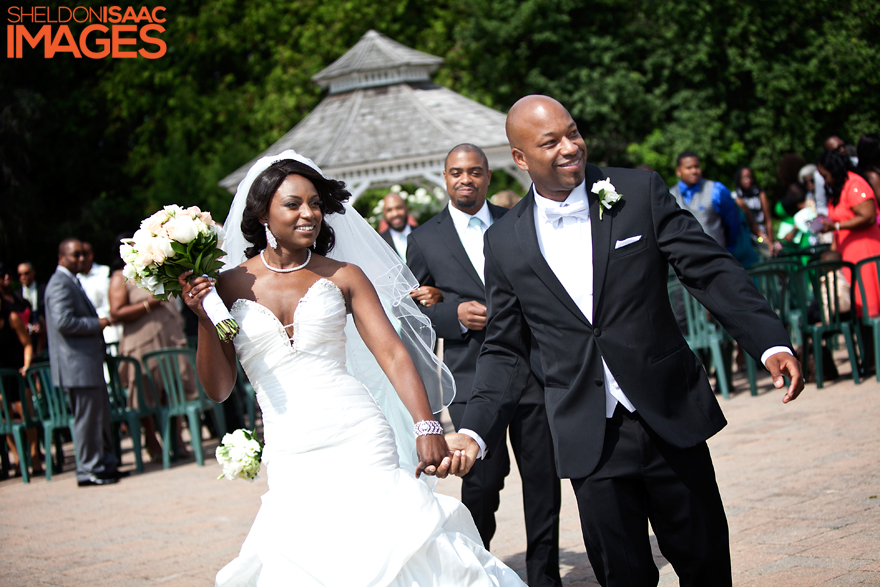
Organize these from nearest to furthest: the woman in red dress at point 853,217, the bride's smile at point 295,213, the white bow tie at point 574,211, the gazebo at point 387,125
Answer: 1. the white bow tie at point 574,211
2. the bride's smile at point 295,213
3. the woman in red dress at point 853,217
4. the gazebo at point 387,125

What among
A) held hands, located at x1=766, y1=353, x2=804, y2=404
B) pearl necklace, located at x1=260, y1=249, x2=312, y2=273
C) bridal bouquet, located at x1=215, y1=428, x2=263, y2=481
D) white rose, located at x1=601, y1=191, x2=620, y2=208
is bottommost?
bridal bouquet, located at x1=215, y1=428, x2=263, y2=481

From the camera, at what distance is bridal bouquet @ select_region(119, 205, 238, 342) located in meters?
3.64

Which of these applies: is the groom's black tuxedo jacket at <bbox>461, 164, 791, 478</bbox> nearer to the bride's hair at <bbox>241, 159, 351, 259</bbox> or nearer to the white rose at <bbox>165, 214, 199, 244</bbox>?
the bride's hair at <bbox>241, 159, 351, 259</bbox>

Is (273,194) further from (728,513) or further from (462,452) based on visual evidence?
(728,513)

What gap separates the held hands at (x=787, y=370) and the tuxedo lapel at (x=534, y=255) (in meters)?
0.68

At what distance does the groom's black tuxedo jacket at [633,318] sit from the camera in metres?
3.20

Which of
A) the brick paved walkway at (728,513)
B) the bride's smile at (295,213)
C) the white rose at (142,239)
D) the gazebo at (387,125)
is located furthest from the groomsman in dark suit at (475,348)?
the gazebo at (387,125)

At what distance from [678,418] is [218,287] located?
2.01 meters

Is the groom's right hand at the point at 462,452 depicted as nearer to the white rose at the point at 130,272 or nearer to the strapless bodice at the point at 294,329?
the strapless bodice at the point at 294,329

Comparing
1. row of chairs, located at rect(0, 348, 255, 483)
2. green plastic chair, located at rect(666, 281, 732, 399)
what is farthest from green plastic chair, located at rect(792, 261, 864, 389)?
row of chairs, located at rect(0, 348, 255, 483)

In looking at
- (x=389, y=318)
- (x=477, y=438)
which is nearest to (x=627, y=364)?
(x=477, y=438)

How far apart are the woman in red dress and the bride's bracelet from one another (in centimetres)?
663

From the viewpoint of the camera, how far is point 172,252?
12.0ft

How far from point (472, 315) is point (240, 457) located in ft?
5.07
